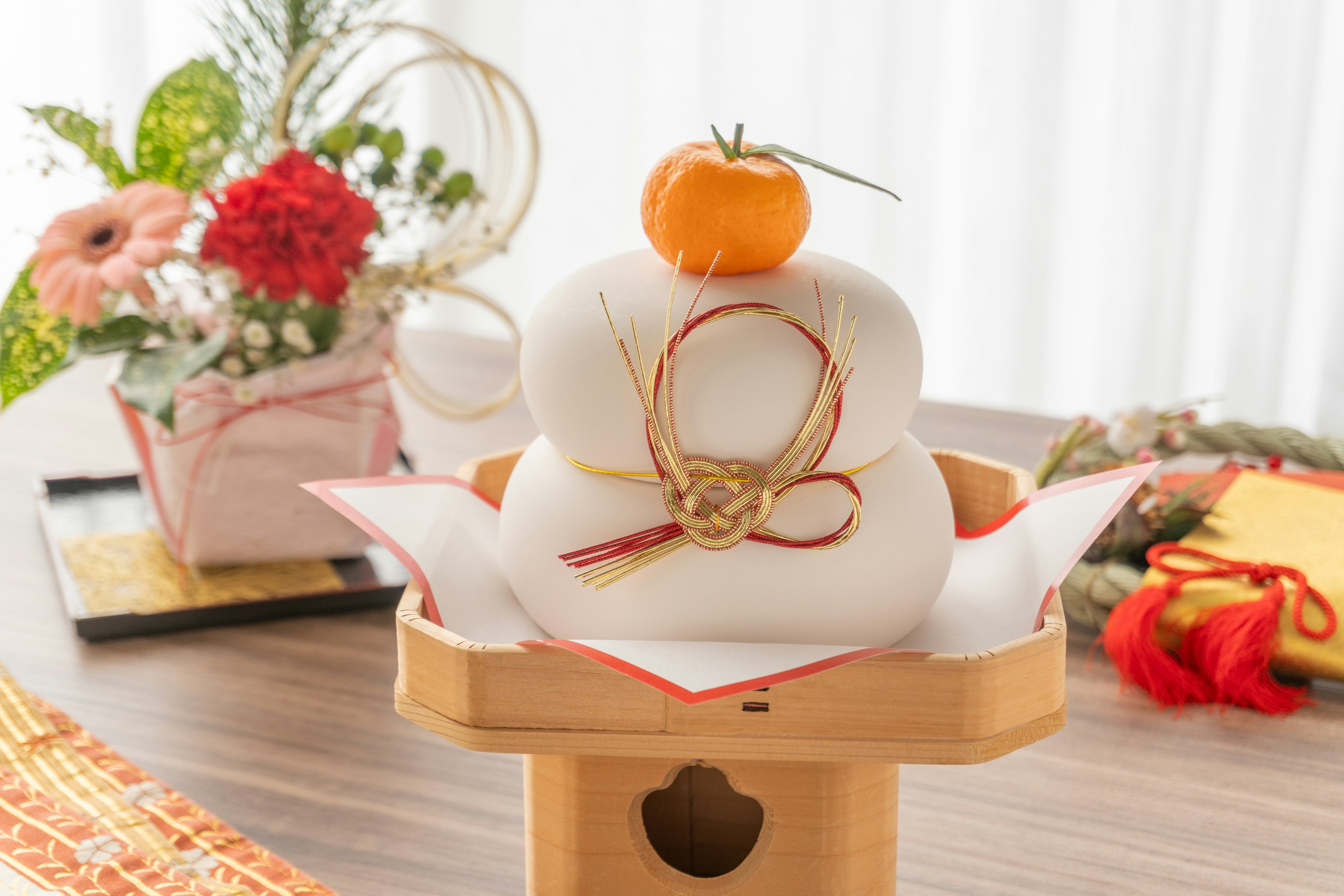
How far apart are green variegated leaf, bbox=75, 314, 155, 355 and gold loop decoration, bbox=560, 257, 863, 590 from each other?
0.47m

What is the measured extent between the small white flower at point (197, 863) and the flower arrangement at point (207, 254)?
266 mm

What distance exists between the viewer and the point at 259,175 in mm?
761

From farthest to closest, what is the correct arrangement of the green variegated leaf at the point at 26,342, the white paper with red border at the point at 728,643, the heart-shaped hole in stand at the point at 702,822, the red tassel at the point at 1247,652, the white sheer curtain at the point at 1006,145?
1. the white sheer curtain at the point at 1006,145
2. the green variegated leaf at the point at 26,342
3. the red tassel at the point at 1247,652
4. the heart-shaped hole in stand at the point at 702,822
5. the white paper with red border at the point at 728,643

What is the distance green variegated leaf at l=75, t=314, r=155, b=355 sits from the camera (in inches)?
29.7

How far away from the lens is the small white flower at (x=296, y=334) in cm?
75

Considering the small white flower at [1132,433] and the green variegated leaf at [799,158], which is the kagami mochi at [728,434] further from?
the small white flower at [1132,433]

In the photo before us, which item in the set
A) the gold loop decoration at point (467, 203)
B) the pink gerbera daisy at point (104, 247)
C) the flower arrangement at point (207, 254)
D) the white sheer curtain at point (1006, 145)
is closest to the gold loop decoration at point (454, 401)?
the gold loop decoration at point (467, 203)

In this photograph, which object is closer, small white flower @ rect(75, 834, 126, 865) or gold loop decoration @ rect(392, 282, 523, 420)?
small white flower @ rect(75, 834, 126, 865)

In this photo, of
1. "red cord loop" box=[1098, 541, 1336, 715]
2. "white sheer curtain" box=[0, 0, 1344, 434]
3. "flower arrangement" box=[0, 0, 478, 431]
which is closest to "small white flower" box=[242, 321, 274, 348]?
A: "flower arrangement" box=[0, 0, 478, 431]

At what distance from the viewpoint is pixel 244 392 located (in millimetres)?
749

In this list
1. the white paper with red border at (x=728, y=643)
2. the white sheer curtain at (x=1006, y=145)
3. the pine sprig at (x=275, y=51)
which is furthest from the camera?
the white sheer curtain at (x=1006, y=145)

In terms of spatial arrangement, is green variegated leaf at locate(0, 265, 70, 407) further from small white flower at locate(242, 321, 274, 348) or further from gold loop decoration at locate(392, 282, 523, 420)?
gold loop decoration at locate(392, 282, 523, 420)

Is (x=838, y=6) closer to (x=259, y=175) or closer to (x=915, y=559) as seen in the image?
(x=259, y=175)

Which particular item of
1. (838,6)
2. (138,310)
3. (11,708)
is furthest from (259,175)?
(838,6)
